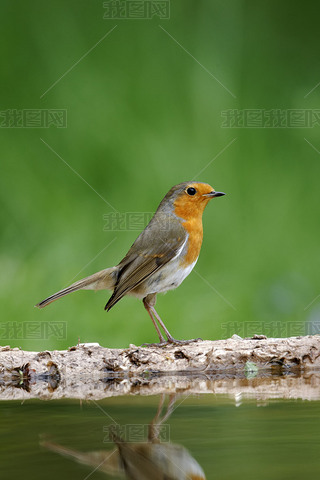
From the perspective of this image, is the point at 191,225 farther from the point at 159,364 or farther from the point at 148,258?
the point at 159,364

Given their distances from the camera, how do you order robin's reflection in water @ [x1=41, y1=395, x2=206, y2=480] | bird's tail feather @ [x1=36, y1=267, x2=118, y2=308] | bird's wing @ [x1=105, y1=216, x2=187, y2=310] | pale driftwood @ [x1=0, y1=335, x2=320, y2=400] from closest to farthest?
1. robin's reflection in water @ [x1=41, y1=395, x2=206, y2=480]
2. pale driftwood @ [x1=0, y1=335, x2=320, y2=400]
3. bird's wing @ [x1=105, y1=216, x2=187, y2=310]
4. bird's tail feather @ [x1=36, y1=267, x2=118, y2=308]

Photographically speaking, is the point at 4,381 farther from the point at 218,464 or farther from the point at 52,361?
the point at 218,464

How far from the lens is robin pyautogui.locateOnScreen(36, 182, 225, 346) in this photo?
3.69 m

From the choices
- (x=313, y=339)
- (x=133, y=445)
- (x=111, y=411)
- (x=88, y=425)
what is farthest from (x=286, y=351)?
(x=133, y=445)

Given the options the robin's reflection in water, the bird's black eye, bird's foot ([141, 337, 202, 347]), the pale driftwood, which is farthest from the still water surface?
the bird's black eye

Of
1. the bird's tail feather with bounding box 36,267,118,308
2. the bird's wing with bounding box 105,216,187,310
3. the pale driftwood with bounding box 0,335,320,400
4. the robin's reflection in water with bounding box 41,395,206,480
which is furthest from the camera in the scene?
the bird's tail feather with bounding box 36,267,118,308

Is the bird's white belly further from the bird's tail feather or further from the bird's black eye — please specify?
the bird's black eye

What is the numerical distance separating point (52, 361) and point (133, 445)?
1.57 meters

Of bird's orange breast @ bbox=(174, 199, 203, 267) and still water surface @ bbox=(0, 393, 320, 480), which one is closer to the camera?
still water surface @ bbox=(0, 393, 320, 480)

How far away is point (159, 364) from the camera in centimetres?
325

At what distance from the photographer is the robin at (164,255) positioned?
3.69 metres

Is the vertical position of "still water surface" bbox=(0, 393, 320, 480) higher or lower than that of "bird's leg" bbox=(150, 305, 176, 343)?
lower

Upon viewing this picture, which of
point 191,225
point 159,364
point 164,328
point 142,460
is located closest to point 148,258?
point 191,225

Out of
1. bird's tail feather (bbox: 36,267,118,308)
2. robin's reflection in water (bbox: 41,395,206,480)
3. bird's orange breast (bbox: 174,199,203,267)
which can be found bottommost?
robin's reflection in water (bbox: 41,395,206,480)
